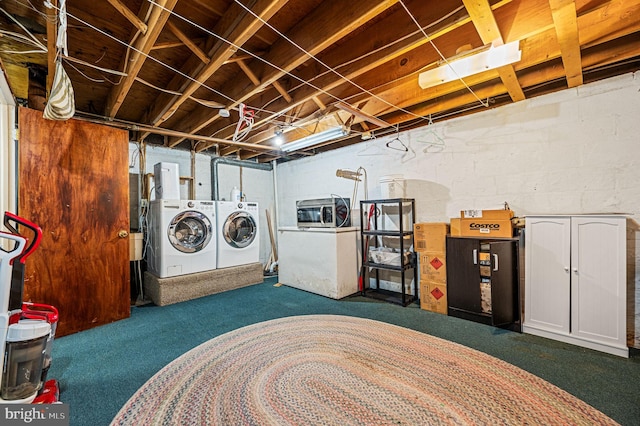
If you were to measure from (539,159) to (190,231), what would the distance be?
4401 millimetres

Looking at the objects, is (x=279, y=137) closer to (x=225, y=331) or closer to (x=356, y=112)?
(x=356, y=112)

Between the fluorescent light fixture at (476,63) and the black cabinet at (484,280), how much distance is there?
5.24ft

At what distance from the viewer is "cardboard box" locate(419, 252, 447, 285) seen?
3.08 meters

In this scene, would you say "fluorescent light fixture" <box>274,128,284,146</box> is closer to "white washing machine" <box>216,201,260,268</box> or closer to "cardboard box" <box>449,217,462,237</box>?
"white washing machine" <box>216,201,260,268</box>

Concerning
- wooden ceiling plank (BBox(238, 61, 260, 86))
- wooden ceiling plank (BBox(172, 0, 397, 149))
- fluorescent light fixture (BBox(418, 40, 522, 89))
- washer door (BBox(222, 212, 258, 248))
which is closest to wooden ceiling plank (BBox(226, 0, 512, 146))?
fluorescent light fixture (BBox(418, 40, 522, 89))

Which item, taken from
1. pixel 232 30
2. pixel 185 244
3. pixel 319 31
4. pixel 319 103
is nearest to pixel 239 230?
pixel 185 244

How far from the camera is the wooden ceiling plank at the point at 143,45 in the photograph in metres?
1.50

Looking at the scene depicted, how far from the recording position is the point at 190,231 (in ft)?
12.9

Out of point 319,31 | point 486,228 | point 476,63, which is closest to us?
point 319,31

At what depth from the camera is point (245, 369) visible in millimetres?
2016

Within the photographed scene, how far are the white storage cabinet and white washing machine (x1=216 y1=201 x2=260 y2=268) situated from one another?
12.1ft

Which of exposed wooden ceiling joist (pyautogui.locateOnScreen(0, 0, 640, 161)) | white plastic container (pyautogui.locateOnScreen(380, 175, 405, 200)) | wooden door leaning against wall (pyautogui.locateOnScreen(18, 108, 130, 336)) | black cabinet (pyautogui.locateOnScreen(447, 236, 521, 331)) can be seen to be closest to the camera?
exposed wooden ceiling joist (pyautogui.locateOnScreen(0, 0, 640, 161))

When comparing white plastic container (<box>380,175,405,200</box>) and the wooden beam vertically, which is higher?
the wooden beam

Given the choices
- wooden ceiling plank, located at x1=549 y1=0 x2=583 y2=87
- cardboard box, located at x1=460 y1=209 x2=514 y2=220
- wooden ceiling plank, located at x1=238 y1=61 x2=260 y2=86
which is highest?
wooden ceiling plank, located at x1=238 y1=61 x2=260 y2=86
